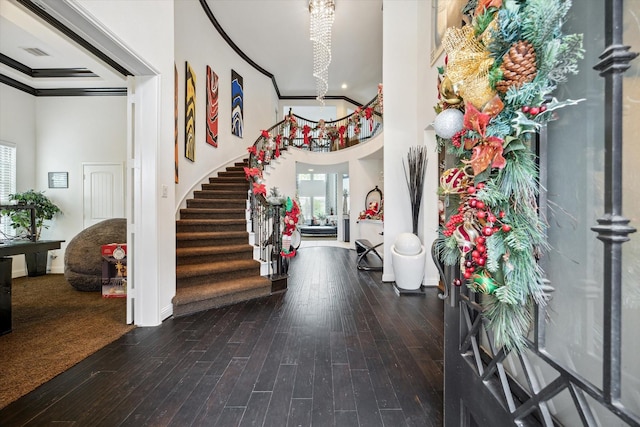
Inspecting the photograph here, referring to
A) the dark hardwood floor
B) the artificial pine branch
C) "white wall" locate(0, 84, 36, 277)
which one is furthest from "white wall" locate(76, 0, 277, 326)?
"white wall" locate(0, 84, 36, 277)

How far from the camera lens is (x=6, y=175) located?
475cm

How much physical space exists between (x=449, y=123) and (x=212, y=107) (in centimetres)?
599

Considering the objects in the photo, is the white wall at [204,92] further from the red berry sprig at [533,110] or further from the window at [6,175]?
the red berry sprig at [533,110]

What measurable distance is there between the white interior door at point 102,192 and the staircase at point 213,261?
161cm

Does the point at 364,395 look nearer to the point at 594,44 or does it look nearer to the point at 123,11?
the point at 594,44

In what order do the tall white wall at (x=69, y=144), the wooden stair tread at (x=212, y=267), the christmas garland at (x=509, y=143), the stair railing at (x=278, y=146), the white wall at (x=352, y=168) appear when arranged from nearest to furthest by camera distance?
the christmas garland at (x=509, y=143), the wooden stair tread at (x=212, y=267), the stair railing at (x=278, y=146), the tall white wall at (x=69, y=144), the white wall at (x=352, y=168)

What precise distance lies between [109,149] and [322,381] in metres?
5.97

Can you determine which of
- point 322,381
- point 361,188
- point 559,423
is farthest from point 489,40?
point 361,188

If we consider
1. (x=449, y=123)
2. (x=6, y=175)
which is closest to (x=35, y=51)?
(x=6, y=175)

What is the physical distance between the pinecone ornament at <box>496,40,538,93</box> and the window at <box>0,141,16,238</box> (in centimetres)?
722

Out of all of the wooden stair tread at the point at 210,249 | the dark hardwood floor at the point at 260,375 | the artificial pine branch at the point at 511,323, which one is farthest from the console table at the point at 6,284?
the artificial pine branch at the point at 511,323

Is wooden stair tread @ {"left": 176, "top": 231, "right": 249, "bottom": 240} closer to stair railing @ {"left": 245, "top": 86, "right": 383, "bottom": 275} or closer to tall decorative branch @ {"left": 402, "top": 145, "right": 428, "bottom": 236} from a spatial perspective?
stair railing @ {"left": 245, "top": 86, "right": 383, "bottom": 275}

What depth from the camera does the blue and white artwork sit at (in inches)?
Answer: 270

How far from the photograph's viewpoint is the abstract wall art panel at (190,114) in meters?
4.71
